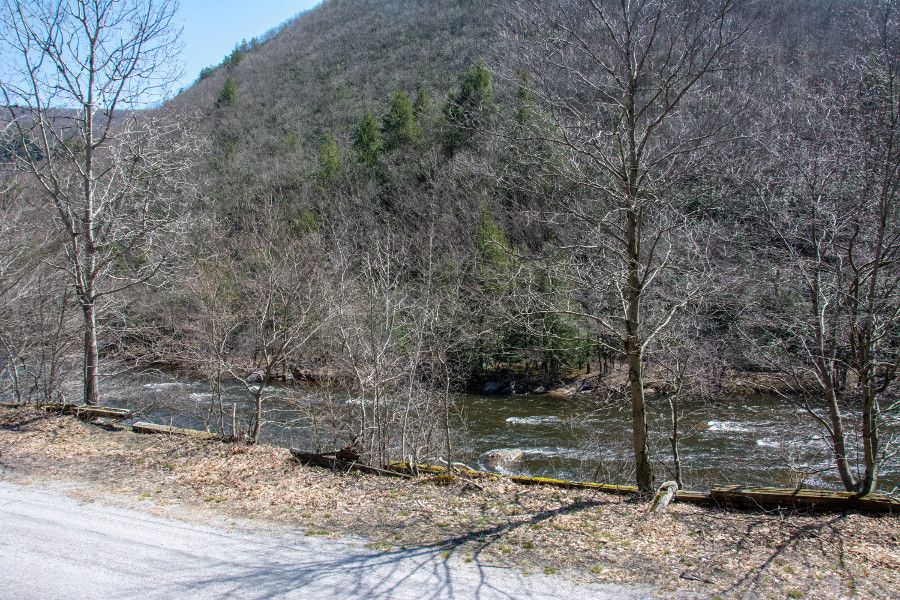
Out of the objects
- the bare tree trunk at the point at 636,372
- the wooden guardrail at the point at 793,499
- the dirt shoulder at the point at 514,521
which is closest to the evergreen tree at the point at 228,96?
the dirt shoulder at the point at 514,521

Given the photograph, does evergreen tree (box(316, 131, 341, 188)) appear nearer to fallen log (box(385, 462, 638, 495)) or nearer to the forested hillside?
the forested hillside

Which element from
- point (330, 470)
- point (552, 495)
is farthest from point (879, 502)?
point (330, 470)

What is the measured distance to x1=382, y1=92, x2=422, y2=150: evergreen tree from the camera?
43062mm

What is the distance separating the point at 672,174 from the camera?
22.9 ft

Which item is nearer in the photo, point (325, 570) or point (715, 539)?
point (325, 570)

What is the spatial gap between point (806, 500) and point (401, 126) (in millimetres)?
40922

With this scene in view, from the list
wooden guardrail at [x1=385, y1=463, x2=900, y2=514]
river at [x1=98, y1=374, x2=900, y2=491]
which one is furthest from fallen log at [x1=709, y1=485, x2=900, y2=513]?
river at [x1=98, y1=374, x2=900, y2=491]

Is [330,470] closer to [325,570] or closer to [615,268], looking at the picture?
[325,570]

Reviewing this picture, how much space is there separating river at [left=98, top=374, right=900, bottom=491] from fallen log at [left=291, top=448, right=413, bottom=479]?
14.7 ft

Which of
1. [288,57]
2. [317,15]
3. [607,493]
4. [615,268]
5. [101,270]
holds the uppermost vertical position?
[317,15]

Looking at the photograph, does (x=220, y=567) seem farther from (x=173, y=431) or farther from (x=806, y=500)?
(x=806, y=500)

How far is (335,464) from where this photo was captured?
748 cm

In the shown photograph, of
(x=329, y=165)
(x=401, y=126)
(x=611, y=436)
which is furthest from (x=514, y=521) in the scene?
(x=401, y=126)

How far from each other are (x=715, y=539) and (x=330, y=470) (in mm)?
4347
